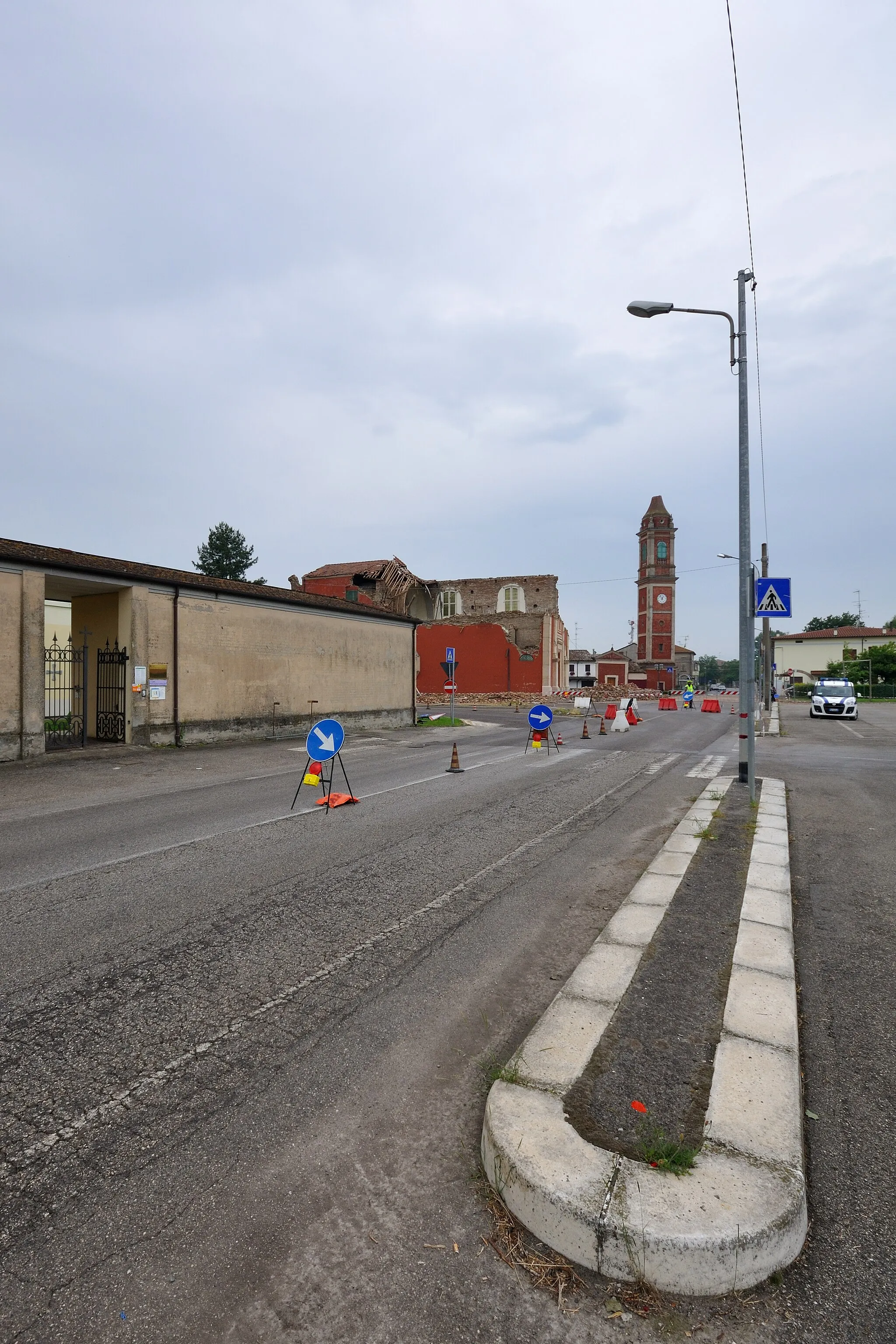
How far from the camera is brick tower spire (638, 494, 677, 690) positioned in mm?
93312

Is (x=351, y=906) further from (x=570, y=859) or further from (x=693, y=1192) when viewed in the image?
(x=693, y=1192)

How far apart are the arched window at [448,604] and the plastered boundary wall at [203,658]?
114ft

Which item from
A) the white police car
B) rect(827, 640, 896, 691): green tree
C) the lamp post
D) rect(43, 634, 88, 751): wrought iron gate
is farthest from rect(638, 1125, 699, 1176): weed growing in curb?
rect(827, 640, 896, 691): green tree

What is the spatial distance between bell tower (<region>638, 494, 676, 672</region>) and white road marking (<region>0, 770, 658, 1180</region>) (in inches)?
3631

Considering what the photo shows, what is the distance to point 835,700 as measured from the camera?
30.7 m

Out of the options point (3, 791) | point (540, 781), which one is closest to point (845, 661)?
point (540, 781)

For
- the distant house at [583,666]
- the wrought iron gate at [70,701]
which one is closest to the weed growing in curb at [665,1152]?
the wrought iron gate at [70,701]

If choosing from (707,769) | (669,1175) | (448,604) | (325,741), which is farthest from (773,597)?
(448,604)

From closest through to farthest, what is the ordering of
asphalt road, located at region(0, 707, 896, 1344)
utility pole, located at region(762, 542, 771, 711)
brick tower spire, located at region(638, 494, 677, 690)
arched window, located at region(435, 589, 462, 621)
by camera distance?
asphalt road, located at region(0, 707, 896, 1344) → utility pole, located at region(762, 542, 771, 711) → arched window, located at region(435, 589, 462, 621) → brick tower spire, located at region(638, 494, 677, 690)

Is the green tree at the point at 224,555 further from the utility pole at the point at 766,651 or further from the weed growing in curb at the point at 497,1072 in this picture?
the weed growing in curb at the point at 497,1072

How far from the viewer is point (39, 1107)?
9.12 ft

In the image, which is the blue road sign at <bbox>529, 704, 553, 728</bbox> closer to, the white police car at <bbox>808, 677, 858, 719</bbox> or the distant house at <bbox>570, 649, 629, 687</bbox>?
the white police car at <bbox>808, 677, 858, 719</bbox>

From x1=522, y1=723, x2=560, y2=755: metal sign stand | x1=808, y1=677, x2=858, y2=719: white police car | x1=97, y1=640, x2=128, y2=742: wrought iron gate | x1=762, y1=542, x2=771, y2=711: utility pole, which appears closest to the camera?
x1=522, y1=723, x2=560, y2=755: metal sign stand

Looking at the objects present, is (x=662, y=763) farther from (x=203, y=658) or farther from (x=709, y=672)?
(x=709, y=672)
